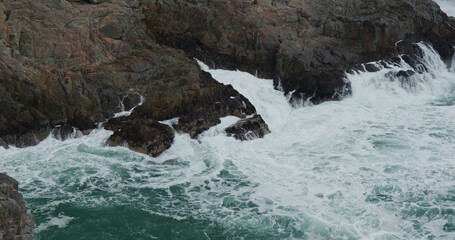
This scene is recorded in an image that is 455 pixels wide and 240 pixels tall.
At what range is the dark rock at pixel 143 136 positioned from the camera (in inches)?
770

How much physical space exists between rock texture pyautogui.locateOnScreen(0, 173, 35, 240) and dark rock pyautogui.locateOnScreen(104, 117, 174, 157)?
8.35m

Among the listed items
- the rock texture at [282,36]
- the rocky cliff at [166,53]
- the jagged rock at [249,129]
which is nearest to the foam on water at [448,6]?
the rocky cliff at [166,53]

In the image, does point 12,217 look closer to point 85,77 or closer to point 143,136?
point 143,136

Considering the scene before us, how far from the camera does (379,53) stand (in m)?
28.1

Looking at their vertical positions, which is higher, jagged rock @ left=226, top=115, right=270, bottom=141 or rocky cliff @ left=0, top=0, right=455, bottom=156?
rocky cliff @ left=0, top=0, right=455, bottom=156

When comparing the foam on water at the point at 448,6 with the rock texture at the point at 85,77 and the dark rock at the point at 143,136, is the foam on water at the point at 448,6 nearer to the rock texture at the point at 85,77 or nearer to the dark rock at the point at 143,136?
the rock texture at the point at 85,77

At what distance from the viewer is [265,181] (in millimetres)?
17797

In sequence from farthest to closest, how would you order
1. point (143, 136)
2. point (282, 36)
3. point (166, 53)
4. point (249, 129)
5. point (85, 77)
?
point (282, 36)
point (166, 53)
point (249, 129)
point (85, 77)
point (143, 136)

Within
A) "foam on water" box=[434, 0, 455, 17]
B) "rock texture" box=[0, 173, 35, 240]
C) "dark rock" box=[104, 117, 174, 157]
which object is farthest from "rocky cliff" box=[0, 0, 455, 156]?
"foam on water" box=[434, 0, 455, 17]

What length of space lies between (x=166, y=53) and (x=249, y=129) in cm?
534

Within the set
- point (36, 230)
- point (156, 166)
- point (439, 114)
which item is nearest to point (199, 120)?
point (156, 166)

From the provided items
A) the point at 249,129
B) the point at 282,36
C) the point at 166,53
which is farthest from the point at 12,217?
the point at 282,36

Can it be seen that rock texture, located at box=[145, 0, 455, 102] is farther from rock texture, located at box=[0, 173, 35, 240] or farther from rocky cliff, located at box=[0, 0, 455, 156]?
rock texture, located at box=[0, 173, 35, 240]

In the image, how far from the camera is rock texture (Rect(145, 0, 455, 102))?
2533 centimetres
